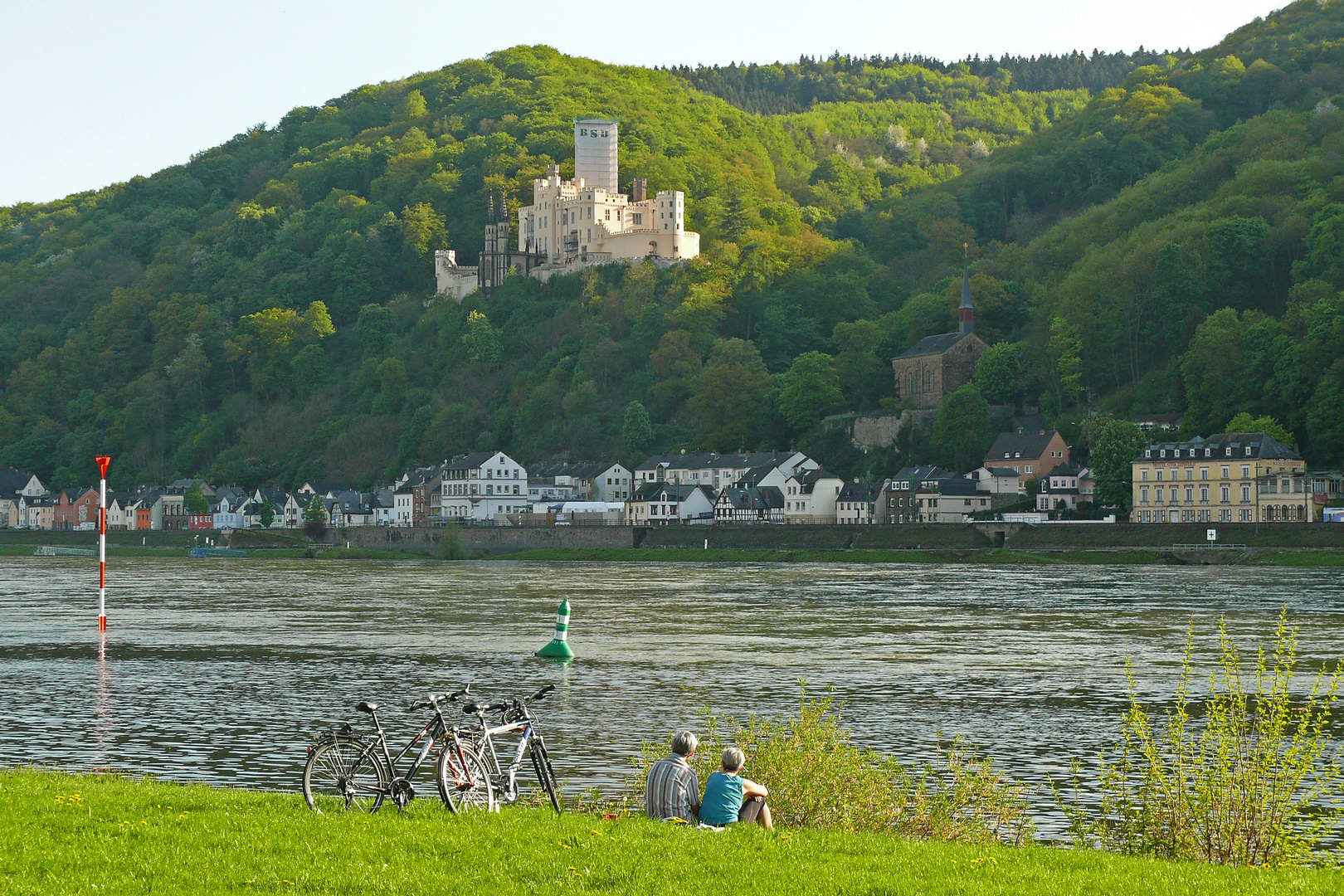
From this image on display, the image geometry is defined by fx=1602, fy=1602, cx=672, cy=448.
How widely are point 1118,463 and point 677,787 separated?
74.5 metres

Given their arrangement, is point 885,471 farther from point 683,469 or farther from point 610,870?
point 610,870

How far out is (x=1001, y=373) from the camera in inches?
3999

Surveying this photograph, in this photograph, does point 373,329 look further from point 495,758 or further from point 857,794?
point 857,794

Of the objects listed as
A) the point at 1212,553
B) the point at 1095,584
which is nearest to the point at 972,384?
the point at 1212,553

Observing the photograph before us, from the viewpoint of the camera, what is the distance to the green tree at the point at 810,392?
360ft

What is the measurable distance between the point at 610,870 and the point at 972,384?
93.6 meters

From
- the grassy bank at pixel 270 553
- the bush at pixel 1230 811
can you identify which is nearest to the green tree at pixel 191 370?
the grassy bank at pixel 270 553

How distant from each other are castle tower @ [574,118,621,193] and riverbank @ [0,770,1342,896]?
142 meters

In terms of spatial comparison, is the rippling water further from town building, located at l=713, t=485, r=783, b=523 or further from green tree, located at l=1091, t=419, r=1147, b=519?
town building, located at l=713, t=485, r=783, b=523

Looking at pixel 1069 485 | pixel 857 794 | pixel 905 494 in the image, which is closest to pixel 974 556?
pixel 1069 485

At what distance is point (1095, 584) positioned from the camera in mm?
54938

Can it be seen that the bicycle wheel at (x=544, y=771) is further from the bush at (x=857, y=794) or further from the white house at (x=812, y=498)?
the white house at (x=812, y=498)

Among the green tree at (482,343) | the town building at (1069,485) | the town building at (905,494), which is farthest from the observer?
the green tree at (482,343)

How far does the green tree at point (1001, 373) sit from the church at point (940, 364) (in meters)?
2.40
